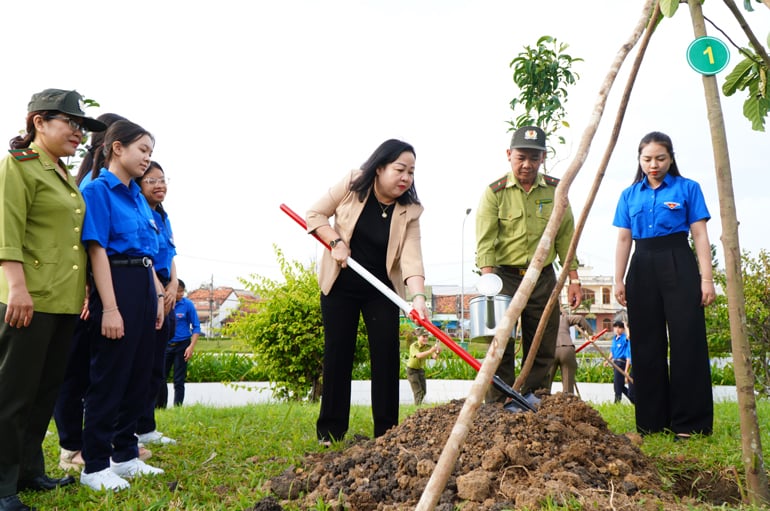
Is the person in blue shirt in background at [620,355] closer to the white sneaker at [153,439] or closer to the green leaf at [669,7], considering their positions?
the white sneaker at [153,439]

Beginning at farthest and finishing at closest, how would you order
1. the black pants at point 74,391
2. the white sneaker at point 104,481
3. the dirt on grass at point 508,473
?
the black pants at point 74,391 → the white sneaker at point 104,481 → the dirt on grass at point 508,473

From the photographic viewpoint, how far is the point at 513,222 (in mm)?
4086

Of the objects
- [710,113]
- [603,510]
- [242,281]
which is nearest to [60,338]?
[603,510]

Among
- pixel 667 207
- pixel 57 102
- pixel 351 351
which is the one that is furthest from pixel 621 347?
pixel 57 102

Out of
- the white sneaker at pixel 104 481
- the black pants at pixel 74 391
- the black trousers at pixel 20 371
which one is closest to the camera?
the black trousers at pixel 20 371

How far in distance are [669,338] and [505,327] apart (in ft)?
8.08

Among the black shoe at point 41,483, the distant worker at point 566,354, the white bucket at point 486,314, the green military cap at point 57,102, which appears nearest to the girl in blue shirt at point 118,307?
the black shoe at point 41,483

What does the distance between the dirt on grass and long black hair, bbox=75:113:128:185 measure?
1.92 meters

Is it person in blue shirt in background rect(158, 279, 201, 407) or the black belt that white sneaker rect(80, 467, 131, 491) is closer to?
the black belt

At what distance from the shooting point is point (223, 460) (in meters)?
3.41

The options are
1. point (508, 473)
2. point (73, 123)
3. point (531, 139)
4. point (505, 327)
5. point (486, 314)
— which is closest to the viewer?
point (505, 327)

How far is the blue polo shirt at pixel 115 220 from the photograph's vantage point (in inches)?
112

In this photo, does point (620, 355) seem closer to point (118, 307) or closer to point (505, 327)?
point (118, 307)

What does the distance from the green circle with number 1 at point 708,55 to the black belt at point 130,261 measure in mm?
2591
